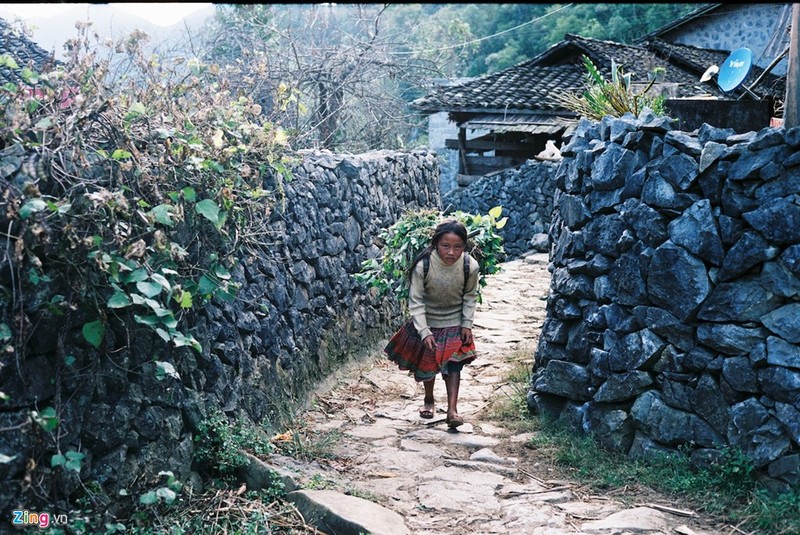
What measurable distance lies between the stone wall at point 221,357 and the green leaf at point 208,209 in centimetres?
64

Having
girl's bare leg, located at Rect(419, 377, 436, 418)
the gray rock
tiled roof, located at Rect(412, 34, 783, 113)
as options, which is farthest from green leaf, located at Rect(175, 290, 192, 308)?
tiled roof, located at Rect(412, 34, 783, 113)

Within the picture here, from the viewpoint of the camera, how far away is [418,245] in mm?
6848

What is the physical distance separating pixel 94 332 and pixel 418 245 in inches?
137

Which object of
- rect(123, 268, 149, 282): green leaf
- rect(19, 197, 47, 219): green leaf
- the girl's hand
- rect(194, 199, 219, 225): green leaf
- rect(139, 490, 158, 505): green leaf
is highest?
rect(19, 197, 47, 219): green leaf

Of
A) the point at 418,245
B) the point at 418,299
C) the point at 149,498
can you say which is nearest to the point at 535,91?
the point at 418,245

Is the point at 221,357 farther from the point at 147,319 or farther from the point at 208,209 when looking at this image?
the point at 147,319

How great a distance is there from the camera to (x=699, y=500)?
4.72m

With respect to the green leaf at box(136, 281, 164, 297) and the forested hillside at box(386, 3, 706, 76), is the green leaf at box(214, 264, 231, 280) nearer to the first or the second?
the green leaf at box(136, 281, 164, 297)

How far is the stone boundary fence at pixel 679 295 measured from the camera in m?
4.57

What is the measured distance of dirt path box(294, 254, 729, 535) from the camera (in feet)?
15.0

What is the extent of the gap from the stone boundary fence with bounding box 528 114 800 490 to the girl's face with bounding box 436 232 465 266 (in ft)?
2.54

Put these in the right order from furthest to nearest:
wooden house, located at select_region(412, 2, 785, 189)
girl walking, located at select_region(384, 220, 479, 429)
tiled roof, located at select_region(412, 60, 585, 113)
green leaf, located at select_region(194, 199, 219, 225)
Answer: tiled roof, located at select_region(412, 60, 585, 113) → wooden house, located at select_region(412, 2, 785, 189) → girl walking, located at select_region(384, 220, 479, 429) → green leaf, located at select_region(194, 199, 219, 225)

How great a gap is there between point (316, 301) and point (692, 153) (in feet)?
11.0

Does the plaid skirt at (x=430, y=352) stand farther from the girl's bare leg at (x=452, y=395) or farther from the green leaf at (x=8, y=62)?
the green leaf at (x=8, y=62)
